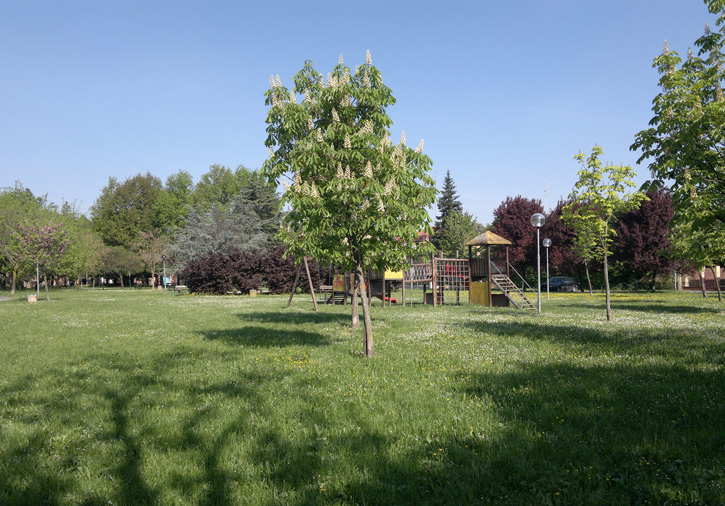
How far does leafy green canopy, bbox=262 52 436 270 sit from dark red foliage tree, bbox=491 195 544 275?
4784 centimetres

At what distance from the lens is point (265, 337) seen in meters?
12.0

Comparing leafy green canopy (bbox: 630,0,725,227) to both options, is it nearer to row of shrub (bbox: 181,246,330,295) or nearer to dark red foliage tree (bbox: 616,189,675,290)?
row of shrub (bbox: 181,246,330,295)

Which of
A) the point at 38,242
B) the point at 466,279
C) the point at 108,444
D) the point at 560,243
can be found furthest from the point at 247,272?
the point at 108,444

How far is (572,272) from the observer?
49.9 m

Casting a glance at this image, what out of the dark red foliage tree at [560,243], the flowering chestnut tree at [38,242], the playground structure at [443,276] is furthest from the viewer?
the dark red foliage tree at [560,243]

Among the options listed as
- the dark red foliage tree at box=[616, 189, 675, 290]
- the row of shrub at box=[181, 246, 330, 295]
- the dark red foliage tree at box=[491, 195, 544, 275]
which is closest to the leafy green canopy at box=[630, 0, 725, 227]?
the row of shrub at box=[181, 246, 330, 295]

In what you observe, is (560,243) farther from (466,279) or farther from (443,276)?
(443,276)

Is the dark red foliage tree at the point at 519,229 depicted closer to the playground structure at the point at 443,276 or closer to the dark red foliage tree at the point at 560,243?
the dark red foliage tree at the point at 560,243

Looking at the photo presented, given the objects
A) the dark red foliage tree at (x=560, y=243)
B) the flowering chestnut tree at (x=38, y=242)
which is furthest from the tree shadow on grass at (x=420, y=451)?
the dark red foliage tree at (x=560, y=243)

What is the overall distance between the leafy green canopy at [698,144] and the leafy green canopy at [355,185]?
4.98m

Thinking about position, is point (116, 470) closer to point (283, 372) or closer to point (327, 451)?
point (327, 451)

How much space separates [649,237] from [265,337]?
44.0 m

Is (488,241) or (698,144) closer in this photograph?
(698,144)

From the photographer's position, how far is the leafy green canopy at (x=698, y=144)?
8.40 m
